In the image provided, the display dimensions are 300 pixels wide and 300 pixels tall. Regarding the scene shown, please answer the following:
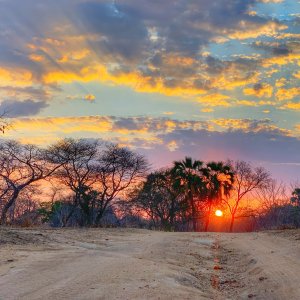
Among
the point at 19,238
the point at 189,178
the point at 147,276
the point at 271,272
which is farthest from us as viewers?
the point at 189,178

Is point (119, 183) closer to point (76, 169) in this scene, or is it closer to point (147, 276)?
point (76, 169)

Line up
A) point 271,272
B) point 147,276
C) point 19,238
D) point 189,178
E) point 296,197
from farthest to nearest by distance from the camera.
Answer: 1. point 296,197
2. point 189,178
3. point 19,238
4. point 271,272
5. point 147,276

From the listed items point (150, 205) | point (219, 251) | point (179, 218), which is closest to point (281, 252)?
point (219, 251)

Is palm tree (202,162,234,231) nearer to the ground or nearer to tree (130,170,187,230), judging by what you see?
tree (130,170,187,230)

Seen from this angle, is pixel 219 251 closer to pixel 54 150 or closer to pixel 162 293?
pixel 162 293

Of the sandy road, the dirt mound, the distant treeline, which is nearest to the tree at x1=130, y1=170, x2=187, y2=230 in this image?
the distant treeline

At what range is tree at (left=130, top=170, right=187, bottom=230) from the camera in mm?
55781

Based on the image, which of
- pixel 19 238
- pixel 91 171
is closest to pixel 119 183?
pixel 91 171

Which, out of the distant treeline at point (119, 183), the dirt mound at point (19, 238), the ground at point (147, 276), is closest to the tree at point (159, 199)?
the distant treeline at point (119, 183)

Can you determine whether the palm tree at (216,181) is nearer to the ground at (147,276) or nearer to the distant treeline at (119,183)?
the distant treeline at (119,183)

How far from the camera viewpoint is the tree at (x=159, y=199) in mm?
55781

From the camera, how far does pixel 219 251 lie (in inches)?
571

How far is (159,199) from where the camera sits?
56.9 m

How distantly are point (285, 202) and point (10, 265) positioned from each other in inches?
3029
